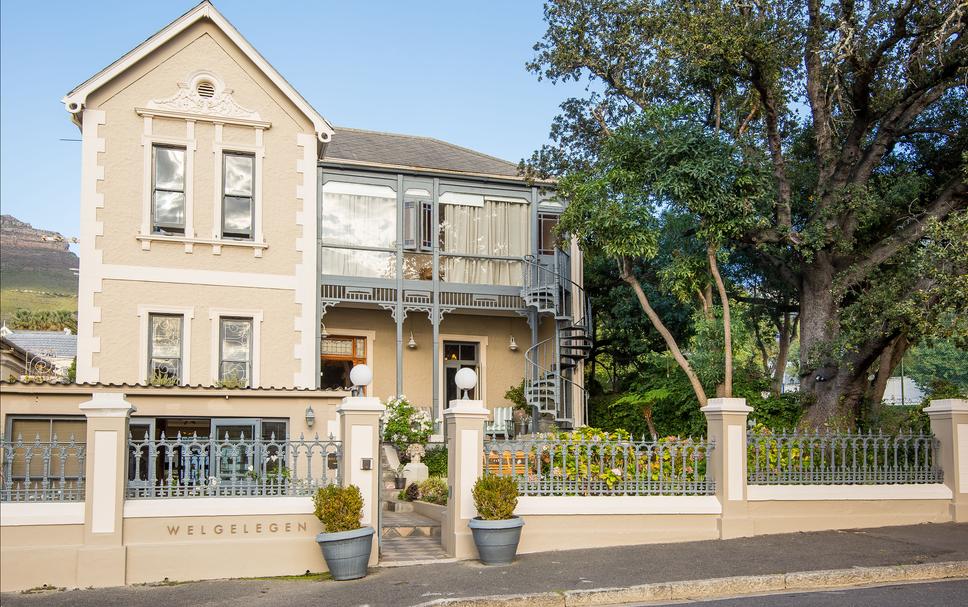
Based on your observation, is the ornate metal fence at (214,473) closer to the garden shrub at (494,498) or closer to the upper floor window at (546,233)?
the garden shrub at (494,498)

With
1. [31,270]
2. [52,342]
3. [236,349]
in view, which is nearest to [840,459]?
[236,349]

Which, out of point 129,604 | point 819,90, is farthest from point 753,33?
point 129,604

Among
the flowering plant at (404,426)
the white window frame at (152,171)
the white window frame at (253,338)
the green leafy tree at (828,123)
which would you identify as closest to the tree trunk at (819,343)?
the green leafy tree at (828,123)

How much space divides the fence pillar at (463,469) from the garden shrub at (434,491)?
2.93 m

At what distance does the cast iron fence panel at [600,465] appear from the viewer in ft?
38.4

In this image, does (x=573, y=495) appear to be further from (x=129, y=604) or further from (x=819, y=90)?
(x=819, y=90)

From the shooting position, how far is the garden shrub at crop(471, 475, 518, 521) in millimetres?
10852

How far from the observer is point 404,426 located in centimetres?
1873

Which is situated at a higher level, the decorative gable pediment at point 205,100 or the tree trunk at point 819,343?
the decorative gable pediment at point 205,100

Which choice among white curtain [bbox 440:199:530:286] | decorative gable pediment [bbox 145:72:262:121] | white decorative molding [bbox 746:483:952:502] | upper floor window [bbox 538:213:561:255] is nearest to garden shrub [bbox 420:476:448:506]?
white decorative molding [bbox 746:483:952:502]

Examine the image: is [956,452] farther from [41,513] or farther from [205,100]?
[205,100]

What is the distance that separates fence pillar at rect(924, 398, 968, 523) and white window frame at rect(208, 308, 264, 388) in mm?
10665

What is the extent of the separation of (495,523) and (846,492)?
17.0 ft

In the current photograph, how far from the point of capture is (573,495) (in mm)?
11820
